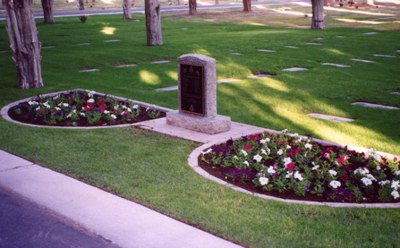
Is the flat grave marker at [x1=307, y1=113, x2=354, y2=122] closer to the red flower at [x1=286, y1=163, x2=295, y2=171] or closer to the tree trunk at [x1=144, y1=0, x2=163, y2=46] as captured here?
the red flower at [x1=286, y1=163, x2=295, y2=171]

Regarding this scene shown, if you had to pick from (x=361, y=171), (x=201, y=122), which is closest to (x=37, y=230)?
(x=361, y=171)

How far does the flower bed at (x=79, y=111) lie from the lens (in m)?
10.8

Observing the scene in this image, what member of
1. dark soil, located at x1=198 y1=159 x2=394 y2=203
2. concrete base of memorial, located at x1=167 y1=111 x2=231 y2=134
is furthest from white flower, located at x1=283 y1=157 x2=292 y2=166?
concrete base of memorial, located at x1=167 y1=111 x2=231 y2=134

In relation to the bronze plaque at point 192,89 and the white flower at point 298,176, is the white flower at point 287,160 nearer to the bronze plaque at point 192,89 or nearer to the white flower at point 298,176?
the white flower at point 298,176

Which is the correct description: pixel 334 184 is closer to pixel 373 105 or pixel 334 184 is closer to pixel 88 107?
pixel 373 105

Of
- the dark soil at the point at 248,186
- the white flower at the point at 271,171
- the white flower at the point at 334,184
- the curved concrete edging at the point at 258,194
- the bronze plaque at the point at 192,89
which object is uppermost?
the bronze plaque at the point at 192,89

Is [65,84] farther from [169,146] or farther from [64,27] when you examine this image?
[64,27]

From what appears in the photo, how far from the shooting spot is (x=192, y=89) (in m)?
10.0

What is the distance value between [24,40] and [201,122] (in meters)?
6.86

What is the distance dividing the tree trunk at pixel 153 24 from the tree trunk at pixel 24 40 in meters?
9.30

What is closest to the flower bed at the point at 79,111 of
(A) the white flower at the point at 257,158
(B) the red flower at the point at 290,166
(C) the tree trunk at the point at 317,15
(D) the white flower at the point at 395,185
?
(A) the white flower at the point at 257,158

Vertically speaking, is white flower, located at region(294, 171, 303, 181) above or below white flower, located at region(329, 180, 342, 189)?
above

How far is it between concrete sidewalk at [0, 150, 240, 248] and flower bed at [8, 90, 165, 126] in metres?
2.91

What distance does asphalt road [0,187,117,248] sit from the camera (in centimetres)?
550
